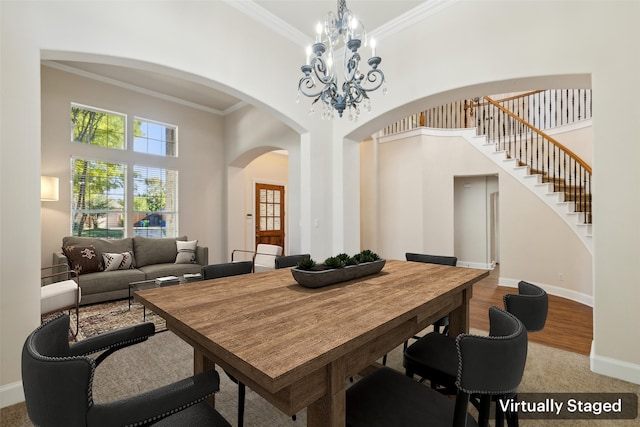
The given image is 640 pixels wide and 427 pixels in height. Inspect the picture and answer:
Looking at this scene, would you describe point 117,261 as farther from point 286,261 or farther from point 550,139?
point 550,139

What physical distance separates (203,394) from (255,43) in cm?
371

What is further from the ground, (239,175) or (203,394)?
(239,175)

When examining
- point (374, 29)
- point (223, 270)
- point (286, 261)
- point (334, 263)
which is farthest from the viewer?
point (374, 29)

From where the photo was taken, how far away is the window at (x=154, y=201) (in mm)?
5531

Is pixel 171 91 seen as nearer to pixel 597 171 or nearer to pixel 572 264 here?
pixel 597 171

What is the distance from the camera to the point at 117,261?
179 inches

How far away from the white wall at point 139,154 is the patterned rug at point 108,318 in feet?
4.18

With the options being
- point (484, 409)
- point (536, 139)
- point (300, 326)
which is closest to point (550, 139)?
point (536, 139)

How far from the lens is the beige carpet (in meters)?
1.86

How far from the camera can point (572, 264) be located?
473 centimetres

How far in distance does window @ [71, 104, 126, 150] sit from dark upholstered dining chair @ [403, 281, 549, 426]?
5.82 meters

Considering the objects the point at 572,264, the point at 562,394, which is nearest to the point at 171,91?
the point at 562,394

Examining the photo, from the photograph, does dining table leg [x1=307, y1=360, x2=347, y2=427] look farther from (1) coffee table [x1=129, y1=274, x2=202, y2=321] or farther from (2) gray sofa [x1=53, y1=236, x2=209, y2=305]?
(2) gray sofa [x1=53, y1=236, x2=209, y2=305]

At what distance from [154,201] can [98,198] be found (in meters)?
0.88
